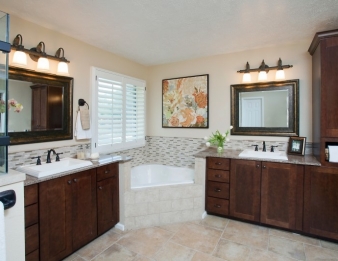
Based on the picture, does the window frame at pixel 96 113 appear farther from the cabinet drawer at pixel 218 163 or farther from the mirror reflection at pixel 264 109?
the mirror reflection at pixel 264 109

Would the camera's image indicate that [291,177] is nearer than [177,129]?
Yes

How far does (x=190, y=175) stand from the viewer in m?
3.41

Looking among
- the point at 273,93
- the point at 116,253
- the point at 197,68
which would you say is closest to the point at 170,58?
the point at 197,68

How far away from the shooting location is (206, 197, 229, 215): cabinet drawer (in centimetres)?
278

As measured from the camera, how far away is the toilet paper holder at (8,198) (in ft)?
3.58

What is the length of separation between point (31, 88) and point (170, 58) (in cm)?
221

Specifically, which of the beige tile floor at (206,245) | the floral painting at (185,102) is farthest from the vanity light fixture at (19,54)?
the floral painting at (185,102)

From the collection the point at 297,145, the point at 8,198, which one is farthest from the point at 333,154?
the point at 8,198

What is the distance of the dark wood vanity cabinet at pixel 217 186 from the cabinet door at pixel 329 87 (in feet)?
3.98

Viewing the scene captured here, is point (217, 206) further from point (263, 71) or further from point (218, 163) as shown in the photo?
point (263, 71)

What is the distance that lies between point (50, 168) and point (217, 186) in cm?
213

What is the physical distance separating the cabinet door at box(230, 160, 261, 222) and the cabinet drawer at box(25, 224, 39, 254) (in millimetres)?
2269

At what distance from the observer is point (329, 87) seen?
221 centimetres

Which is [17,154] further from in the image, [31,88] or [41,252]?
[41,252]
